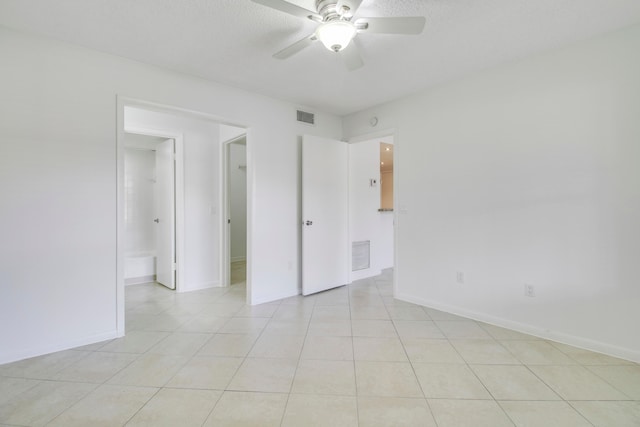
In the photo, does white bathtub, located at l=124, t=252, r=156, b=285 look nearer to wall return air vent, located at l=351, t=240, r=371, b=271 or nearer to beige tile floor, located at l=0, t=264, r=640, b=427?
beige tile floor, located at l=0, t=264, r=640, b=427

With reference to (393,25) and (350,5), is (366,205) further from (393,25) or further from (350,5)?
(350,5)

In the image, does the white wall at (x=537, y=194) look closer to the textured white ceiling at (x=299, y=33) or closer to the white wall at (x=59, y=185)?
the textured white ceiling at (x=299, y=33)

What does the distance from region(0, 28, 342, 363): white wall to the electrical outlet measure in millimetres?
3575

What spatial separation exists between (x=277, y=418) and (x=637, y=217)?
2.75m

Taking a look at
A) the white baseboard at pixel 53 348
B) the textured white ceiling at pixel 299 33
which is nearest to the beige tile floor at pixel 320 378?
the white baseboard at pixel 53 348

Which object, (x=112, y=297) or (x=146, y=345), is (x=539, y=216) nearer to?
(x=146, y=345)

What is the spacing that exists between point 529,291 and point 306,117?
3.08 metres

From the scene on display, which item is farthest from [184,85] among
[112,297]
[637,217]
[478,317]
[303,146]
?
[637,217]

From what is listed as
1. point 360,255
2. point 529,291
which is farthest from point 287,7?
point 360,255

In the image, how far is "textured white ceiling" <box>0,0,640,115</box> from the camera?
1943 mm

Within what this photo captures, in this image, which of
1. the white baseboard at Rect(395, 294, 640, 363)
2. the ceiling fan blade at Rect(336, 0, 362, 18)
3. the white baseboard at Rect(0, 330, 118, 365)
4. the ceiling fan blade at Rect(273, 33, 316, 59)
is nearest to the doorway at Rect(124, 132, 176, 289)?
the white baseboard at Rect(0, 330, 118, 365)

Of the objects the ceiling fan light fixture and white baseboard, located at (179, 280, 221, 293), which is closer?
the ceiling fan light fixture

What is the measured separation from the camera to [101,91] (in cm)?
250

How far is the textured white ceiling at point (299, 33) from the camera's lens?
6.38ft
